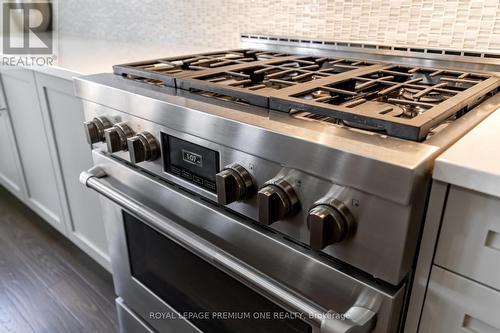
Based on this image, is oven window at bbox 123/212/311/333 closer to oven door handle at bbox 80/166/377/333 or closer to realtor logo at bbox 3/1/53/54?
oven door handle at bbox 80/166/377/333

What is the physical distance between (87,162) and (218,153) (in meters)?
0.85

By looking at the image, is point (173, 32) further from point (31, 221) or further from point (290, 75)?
point (31, 221)

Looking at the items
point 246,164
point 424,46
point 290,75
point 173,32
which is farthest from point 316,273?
point 173,32

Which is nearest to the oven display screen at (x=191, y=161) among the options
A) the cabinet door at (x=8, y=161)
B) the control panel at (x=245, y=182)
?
the control panel at (x=245, y=182)

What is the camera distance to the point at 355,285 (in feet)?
1.67

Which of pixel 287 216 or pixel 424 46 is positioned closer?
pixel 287 216

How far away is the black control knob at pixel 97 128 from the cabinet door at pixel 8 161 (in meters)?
1.21

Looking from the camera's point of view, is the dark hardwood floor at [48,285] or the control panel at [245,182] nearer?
the control panel at [245,182]

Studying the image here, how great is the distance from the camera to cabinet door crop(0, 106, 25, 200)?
1.82 meters

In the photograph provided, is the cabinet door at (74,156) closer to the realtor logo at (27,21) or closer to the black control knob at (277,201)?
the realtor logo at (27,21)

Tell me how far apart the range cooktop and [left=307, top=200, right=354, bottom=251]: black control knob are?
11cm

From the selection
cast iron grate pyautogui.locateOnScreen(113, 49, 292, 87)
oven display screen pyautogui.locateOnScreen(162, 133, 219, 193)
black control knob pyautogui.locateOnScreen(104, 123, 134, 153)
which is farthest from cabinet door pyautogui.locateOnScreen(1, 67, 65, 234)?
oven display screen pyautogui.locateOnScreen(162, 133, 219, 193)

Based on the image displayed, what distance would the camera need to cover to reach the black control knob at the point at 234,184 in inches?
22.4

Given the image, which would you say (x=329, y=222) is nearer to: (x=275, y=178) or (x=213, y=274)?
(x=275, y=178)
